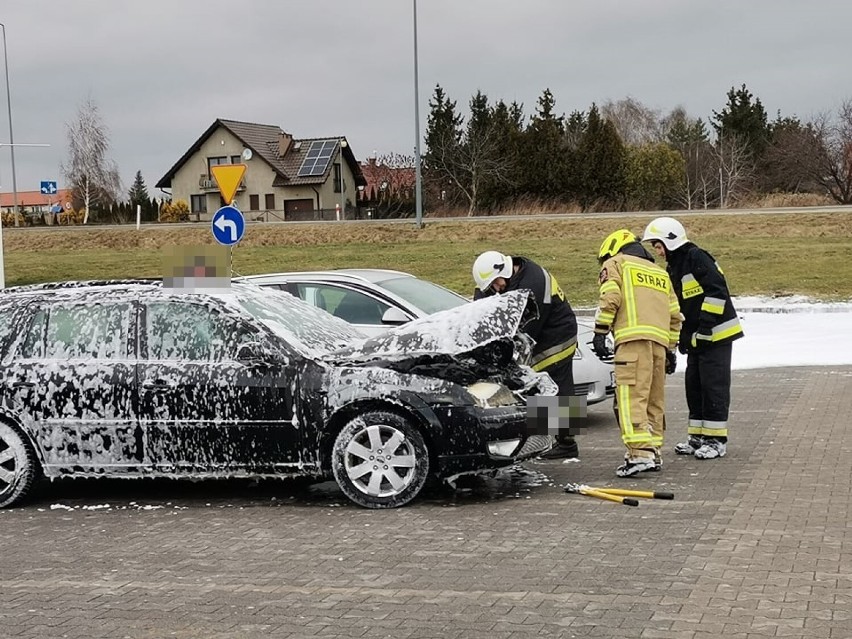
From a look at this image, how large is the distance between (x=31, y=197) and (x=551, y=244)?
13046cm

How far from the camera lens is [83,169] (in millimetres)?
89188

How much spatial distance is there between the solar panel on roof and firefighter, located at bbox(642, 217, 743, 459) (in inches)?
2697

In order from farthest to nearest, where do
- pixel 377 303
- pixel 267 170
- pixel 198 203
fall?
pixel 198 203 → pixel 267 170 → pixel 377 303

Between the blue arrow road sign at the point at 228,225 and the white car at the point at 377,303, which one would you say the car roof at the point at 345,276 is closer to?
the white car at the point at 377,303

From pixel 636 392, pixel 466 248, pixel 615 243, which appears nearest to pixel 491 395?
pixel 636 392

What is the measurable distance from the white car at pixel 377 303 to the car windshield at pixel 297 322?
5.38 ft

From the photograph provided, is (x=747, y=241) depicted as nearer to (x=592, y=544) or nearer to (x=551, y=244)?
(x=551, y=244)

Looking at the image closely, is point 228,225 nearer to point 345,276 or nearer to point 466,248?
point 345,276

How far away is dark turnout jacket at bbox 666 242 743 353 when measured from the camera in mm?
9008

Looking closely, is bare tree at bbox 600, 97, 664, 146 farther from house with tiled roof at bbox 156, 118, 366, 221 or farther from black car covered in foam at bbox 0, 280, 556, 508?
black car covered in foam at bbox 0, 280, 556, 508

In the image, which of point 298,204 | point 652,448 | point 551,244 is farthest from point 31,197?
point 652,448

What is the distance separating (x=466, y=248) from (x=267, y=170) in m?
45.2

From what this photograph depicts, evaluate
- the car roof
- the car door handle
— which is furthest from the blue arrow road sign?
the car door handle

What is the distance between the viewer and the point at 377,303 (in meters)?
10.8
